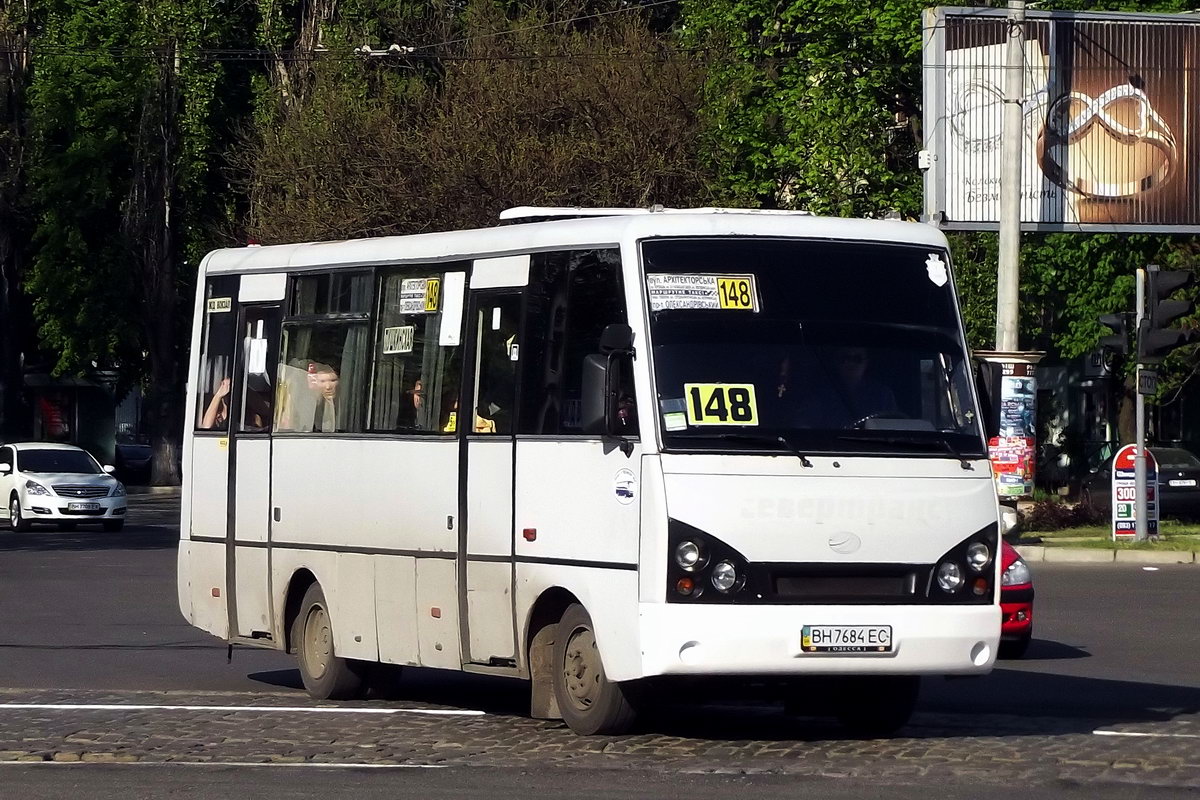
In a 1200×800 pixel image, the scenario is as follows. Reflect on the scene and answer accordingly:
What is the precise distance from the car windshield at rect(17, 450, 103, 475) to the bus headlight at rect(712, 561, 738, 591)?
2753cm

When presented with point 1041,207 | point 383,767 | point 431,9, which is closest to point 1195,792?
point 383,767

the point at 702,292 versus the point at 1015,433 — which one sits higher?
the point at 702,292

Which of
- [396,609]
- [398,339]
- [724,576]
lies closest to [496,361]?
[398,339]

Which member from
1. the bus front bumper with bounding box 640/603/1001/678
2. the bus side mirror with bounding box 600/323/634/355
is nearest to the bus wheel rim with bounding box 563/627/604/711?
the bus front bumper with bounding box 640/603/1001/678

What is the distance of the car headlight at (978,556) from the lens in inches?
404

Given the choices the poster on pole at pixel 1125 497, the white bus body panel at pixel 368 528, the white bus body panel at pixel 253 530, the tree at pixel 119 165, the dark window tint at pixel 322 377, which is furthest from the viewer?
the tree at pixel 119 165

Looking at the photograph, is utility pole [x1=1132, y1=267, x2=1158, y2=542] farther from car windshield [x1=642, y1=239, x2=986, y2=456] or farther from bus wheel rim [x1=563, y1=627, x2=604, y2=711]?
bus wheel rim [x1=563, y1=627, x2=604, y2=711]

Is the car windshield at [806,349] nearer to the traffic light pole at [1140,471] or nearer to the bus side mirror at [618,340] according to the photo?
the bus side mirror at [618,340]

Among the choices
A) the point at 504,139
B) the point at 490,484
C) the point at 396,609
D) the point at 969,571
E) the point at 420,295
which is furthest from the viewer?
the point at 504,139

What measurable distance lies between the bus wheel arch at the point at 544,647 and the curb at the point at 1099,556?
1712 cm

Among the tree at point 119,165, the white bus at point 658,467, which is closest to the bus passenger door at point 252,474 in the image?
the white bus at point 658,467

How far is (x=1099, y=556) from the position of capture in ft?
90.0

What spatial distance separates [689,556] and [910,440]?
1.35m

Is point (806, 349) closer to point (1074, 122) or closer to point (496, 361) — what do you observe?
point (496, 361)
